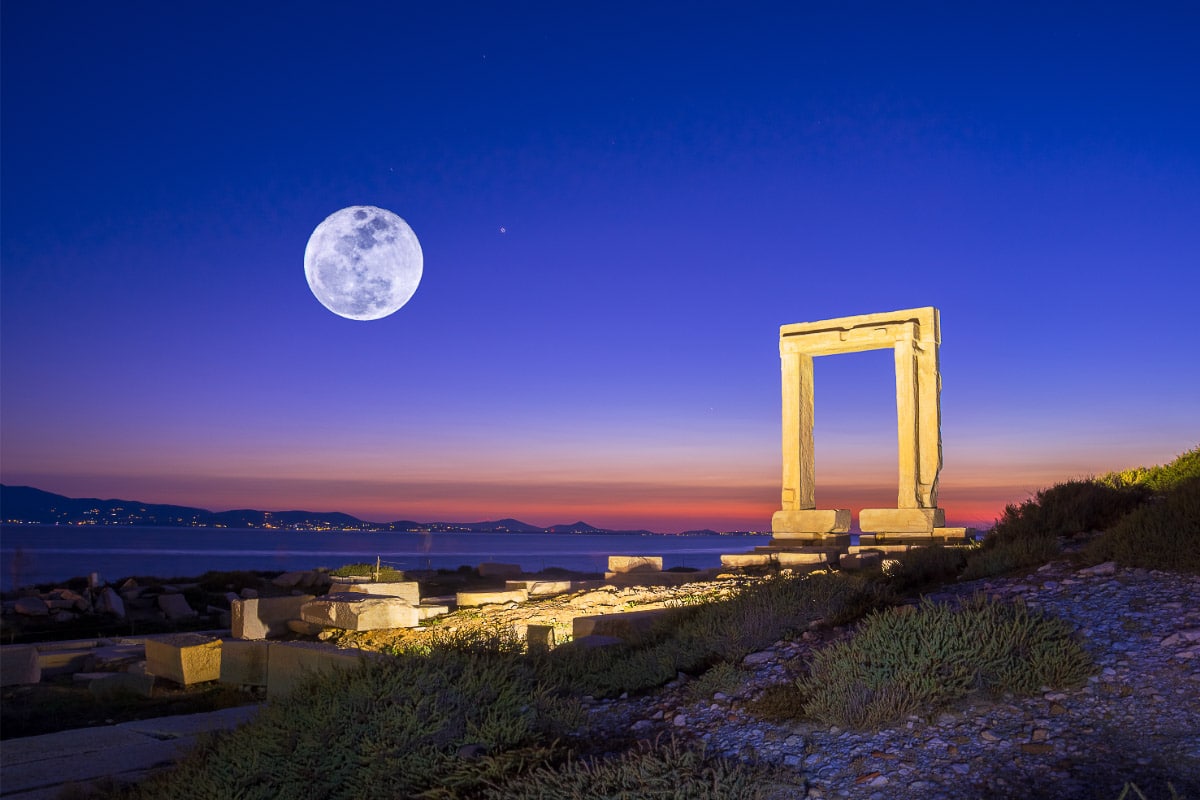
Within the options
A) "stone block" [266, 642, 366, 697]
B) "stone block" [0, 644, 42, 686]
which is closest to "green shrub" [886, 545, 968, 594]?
"stone block" [266, 642, 366, 697]

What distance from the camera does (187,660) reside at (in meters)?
10.9

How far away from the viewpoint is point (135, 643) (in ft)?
46.4

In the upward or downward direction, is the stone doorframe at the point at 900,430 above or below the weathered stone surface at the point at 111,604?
above

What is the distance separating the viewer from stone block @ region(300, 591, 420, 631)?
13117mm

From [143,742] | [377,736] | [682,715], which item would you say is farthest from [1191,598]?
[143,742]

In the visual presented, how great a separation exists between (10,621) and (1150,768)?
19.2 m

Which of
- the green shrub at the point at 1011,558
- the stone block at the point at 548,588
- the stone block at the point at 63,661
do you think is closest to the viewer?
the green shrub at the point at 1011,558

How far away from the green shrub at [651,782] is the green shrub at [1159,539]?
510 centimetres

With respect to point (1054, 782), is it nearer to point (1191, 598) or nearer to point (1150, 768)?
point (1150, 768)

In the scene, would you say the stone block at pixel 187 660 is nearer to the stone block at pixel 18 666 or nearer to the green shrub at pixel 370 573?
the stone block at pixel 18 666

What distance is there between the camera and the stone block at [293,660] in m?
8.37

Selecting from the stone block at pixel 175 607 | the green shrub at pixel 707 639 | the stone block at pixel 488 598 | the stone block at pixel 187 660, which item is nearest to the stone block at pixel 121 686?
the stone block at pixel 187 660

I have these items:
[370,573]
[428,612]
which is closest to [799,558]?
[428,612]

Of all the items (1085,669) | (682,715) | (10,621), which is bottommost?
(10,621)
